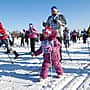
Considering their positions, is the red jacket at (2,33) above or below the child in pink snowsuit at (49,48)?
above

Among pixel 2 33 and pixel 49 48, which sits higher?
pixel 2 33

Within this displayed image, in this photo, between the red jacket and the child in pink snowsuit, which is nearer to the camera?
the child in pink snowsuit

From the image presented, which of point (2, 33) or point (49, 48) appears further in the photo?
point (2, 33)

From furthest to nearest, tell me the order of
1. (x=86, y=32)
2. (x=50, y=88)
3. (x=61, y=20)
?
(x=86, y=32), (x=61, y=20), (x=50, y=88)

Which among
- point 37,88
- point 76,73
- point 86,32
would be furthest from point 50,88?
point 86,32

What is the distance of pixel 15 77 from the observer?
8.27 metres

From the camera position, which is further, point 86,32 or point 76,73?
point 86,32

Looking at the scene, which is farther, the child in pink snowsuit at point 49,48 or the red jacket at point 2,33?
the red jacket at point 2,33

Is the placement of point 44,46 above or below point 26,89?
above

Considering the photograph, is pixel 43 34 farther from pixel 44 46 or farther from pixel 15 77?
pixel 15 77

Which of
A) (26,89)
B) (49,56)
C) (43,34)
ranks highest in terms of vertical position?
(43,34)

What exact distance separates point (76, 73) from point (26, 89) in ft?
7.74

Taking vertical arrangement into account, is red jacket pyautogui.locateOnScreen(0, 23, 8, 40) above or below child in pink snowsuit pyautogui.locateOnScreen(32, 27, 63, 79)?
above

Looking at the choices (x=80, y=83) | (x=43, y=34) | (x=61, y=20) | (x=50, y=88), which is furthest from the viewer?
(x=61, y=20)
